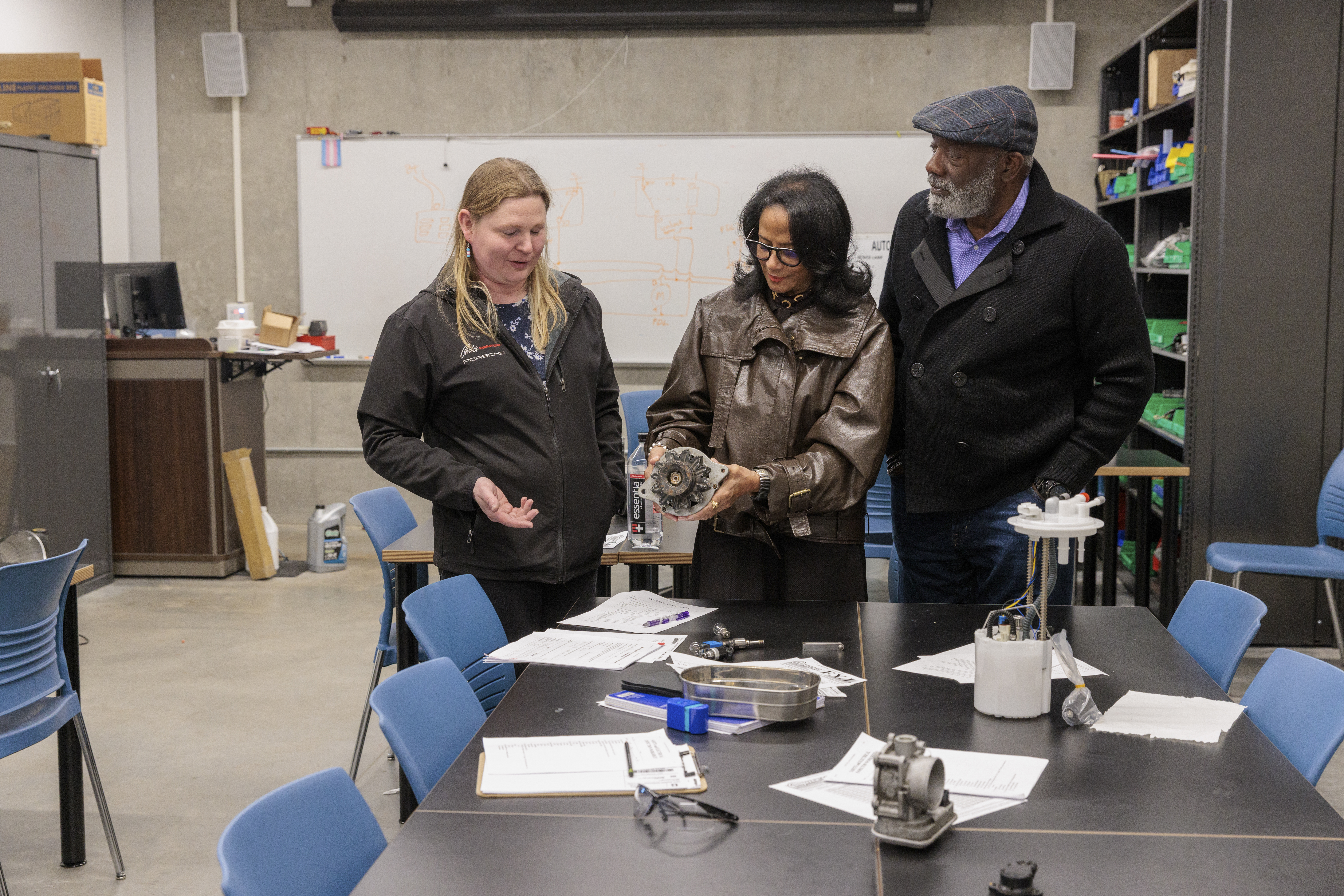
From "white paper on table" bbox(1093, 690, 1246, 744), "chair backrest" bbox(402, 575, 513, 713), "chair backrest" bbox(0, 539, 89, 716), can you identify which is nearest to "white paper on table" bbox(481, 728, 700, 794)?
"chair backrest" bbox(402, 575, 513, 713)

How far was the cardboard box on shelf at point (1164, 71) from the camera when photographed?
17.0 ft

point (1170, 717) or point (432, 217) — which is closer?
point (1170, 717)

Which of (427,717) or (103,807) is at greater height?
(427,717)

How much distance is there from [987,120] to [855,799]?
4.66ft

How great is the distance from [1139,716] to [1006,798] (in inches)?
16.0

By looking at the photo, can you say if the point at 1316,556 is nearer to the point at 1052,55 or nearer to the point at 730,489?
the point at 730,489

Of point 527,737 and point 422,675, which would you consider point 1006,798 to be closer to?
point 527,737

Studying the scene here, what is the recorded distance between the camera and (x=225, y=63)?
21.3ft

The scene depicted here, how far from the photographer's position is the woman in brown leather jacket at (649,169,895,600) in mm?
2266

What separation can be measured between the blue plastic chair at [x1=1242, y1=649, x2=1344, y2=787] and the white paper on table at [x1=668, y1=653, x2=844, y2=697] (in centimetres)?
64

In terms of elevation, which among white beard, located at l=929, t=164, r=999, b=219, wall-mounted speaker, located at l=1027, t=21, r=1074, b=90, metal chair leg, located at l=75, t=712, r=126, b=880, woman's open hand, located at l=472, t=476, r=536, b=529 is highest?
wall-mounted speaker, located at l=1027, t=21, r=1074, b=90

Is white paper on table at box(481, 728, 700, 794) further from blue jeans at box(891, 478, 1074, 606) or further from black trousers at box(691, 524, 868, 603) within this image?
blue jeans at box(891, 478, 1074, 606)

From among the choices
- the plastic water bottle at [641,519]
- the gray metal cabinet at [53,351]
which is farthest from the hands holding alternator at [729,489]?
the gray metal cabinet at [53,351]

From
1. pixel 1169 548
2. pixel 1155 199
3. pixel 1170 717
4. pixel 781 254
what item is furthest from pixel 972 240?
pixel 1155 199
